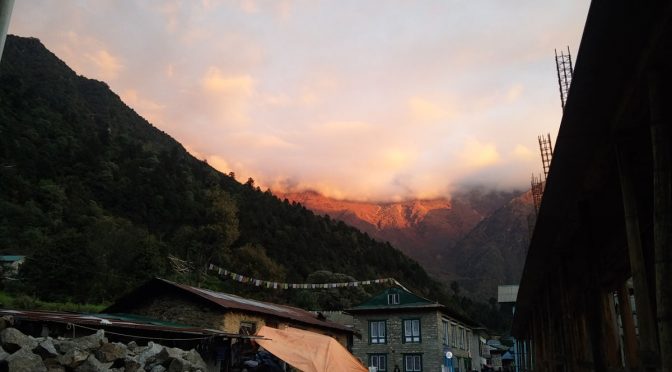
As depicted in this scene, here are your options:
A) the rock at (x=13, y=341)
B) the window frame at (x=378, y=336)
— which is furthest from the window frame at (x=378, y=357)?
the rock at (x=13, y=341)

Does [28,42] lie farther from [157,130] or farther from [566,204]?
[566,204]

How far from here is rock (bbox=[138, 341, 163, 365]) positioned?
671 inches

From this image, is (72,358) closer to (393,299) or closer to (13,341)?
(13,341)

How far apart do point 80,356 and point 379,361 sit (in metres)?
33.8

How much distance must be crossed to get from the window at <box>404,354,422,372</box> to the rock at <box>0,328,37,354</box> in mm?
34004

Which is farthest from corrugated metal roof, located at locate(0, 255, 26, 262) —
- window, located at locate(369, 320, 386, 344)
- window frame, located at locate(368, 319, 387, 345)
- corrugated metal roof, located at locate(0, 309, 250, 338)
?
corrugated metal roof, located at locate(0, 309, 250, 338)

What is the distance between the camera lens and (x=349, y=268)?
101062 mm

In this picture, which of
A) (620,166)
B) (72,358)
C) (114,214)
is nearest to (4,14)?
(620,166)

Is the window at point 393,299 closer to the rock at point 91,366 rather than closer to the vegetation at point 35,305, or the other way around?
the vegetation at point 35,305

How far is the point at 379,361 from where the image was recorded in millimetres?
45531

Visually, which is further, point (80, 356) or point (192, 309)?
point (192, 309)

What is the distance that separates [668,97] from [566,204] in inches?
128

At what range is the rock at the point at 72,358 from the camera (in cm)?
1442

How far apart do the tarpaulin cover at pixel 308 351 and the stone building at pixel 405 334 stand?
27.2 meters
